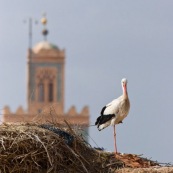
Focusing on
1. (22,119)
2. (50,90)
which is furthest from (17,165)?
(50,90)

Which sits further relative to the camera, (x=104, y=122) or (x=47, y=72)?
(x=47, y=72)

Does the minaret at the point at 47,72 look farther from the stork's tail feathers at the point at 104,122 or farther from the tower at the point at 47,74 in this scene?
the stork's tail feathers at the point at 104,122

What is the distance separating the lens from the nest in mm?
11352

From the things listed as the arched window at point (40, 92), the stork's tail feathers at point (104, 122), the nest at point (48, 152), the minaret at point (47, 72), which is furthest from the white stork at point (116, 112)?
the minaret at point (47, 72)

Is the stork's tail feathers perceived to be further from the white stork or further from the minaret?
the minaret

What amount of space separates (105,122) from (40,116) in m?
2.11

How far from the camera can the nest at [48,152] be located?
1135cm

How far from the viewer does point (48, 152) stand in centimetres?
1148

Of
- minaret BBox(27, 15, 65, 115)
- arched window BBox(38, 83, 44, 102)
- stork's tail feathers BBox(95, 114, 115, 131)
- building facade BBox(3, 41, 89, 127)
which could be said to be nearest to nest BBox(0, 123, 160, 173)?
stork's tail feathers BBox(95, 114, 115, 131)

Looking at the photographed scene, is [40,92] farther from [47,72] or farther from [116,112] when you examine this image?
[116,112]

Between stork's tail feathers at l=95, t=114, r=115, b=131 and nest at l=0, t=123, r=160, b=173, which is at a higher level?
stork's tail feathers at l=95, t=114, r=115, b=131

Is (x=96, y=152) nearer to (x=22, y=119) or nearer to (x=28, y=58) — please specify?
(x=22, y=119)

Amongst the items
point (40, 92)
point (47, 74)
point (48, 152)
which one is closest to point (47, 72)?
point (47, 74)

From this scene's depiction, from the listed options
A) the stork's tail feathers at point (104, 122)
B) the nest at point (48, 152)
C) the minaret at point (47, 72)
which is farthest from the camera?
the minaret at point (47, 72)
